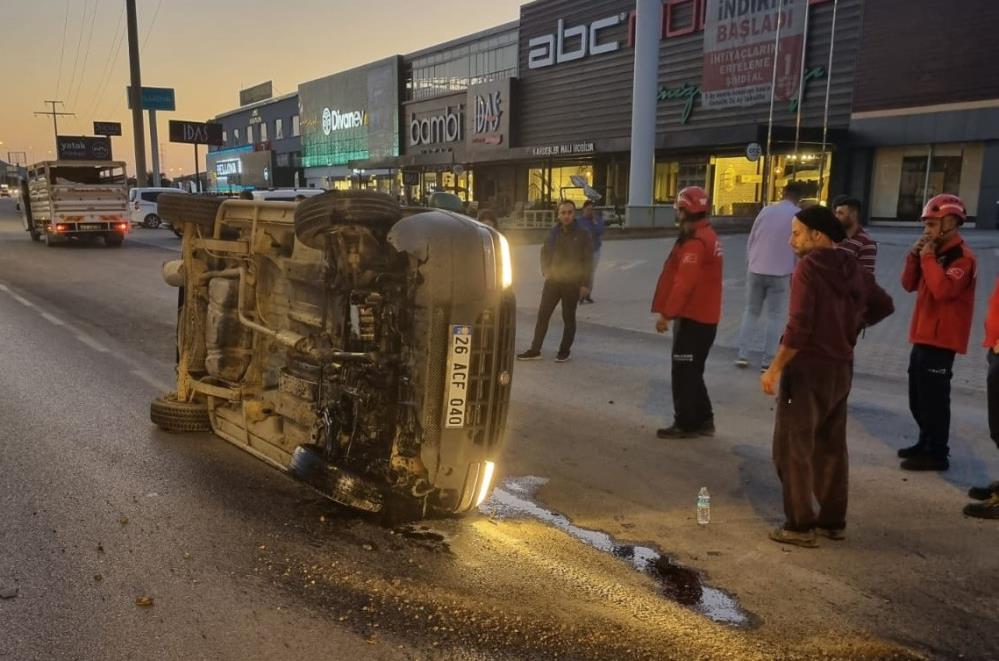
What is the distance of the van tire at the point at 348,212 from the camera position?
372 centimetres

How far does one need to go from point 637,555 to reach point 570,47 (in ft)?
126

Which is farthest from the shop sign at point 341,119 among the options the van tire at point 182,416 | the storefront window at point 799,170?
the van tire at point 182,416

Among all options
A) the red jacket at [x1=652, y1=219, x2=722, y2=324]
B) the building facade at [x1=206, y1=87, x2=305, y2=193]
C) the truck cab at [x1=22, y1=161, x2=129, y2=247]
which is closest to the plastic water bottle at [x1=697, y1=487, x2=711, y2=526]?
the red jacket at [x1=652, y1=219, x2=722, y2=324]

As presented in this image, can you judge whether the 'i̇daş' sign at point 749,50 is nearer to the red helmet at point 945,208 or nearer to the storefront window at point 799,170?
the storefront window at point 799,170

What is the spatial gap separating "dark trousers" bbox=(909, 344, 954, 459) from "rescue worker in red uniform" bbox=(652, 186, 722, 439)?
1.35 meters

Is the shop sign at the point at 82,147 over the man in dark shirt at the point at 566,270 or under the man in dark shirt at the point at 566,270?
over

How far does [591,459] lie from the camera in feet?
17.2

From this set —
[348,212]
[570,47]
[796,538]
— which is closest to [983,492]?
[796,538]

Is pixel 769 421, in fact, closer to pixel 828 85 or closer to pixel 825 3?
pixel 828 85

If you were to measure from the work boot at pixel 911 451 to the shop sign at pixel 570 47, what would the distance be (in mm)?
33397

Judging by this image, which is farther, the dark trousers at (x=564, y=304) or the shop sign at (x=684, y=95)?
the shop sign at (x=684, y=95)

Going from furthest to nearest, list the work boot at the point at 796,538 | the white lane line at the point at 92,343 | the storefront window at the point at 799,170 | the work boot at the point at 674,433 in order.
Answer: the storefront window at the point at 799,170
the white lane line at the point at 92,343
the work boot at the point at 674,433
the work boot at the point at 796,538

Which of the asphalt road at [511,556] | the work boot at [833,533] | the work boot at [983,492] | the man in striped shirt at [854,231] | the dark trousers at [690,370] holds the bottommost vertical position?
the asphalt road at [511,556]

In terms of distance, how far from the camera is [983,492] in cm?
451
